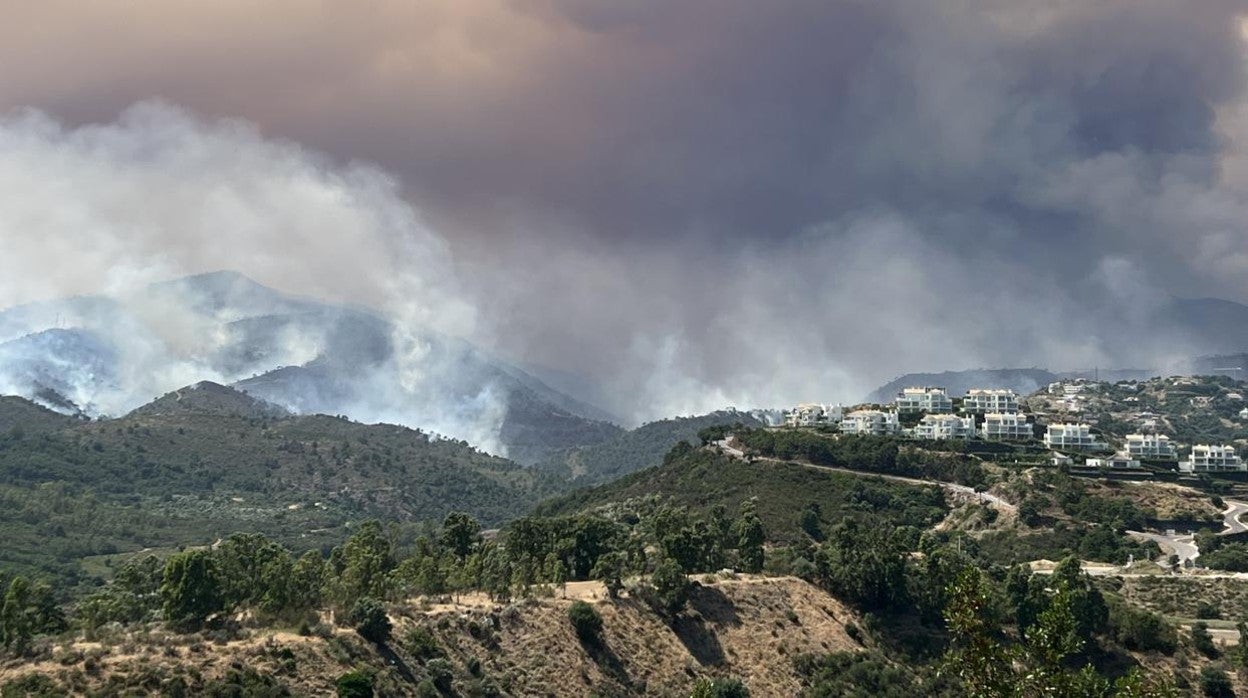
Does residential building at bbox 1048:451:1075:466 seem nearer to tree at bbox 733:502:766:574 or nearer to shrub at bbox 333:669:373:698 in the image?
tree at bbox 733:502:766:574

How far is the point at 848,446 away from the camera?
190 m

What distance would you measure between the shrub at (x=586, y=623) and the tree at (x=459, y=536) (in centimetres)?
1767

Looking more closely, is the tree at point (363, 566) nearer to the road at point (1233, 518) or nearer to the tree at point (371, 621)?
the tree at point (371, 621)

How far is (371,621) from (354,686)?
8708 millimetres

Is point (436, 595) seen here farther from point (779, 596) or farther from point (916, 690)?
point (916, 690)

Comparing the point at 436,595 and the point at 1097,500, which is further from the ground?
the point at 1097,500

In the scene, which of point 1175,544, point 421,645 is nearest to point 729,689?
point 421,645

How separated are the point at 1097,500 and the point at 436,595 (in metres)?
113

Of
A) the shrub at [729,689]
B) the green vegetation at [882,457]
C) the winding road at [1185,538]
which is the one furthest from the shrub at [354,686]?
the green vegetation at [882,457]

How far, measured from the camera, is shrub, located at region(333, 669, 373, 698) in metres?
67.6

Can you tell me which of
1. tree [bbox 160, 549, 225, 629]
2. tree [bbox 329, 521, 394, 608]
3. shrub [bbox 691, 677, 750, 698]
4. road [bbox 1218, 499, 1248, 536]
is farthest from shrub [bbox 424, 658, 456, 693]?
road [bbox 1218, 499, 1248, 536]

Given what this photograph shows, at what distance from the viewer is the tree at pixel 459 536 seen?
102 metres

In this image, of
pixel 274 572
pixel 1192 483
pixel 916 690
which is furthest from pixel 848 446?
pixel 274 572

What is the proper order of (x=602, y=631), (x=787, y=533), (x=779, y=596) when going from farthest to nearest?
(x=787, y=533)
(x=779, y=596)
(x=602, y=631)
